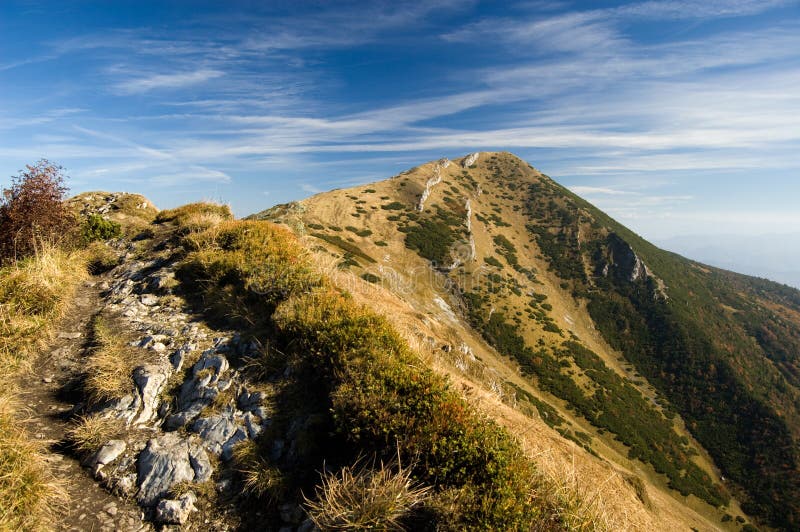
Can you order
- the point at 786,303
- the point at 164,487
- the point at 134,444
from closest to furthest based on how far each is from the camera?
the point at 164,487 → the point at 134,444 → the point at 786,303

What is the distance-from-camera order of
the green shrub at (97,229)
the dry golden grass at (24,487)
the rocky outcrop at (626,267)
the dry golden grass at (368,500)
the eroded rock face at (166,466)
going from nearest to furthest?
the dry golden grass at (24,487), the dry golden grass at (368,500), the eroded rock face at (166,466), the green shrub at (97,229), the rocky outcrop at (626,267)

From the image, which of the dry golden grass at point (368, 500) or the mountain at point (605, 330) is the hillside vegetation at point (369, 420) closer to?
the dry golden grass at point (368, 500)

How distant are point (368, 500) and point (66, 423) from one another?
19.1 feet

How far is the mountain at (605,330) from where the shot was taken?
54.0m

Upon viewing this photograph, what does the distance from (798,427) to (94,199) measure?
113567 mm

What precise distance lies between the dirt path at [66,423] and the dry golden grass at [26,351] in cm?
20

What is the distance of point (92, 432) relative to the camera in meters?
5.84

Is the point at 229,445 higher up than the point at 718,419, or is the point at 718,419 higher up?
the point at 229,445

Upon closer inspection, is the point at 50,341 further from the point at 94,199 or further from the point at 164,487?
the point at 94,199

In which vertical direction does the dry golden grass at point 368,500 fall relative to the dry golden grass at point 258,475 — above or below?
above

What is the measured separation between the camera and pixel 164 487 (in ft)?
18.0

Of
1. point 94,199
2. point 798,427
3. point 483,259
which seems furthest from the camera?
point 483,259

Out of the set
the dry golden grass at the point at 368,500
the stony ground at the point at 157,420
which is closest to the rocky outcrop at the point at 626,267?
the dry golden grass at the point at 368,500

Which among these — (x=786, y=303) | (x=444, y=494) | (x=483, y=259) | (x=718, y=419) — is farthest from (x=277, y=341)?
(x=786, y=303)
